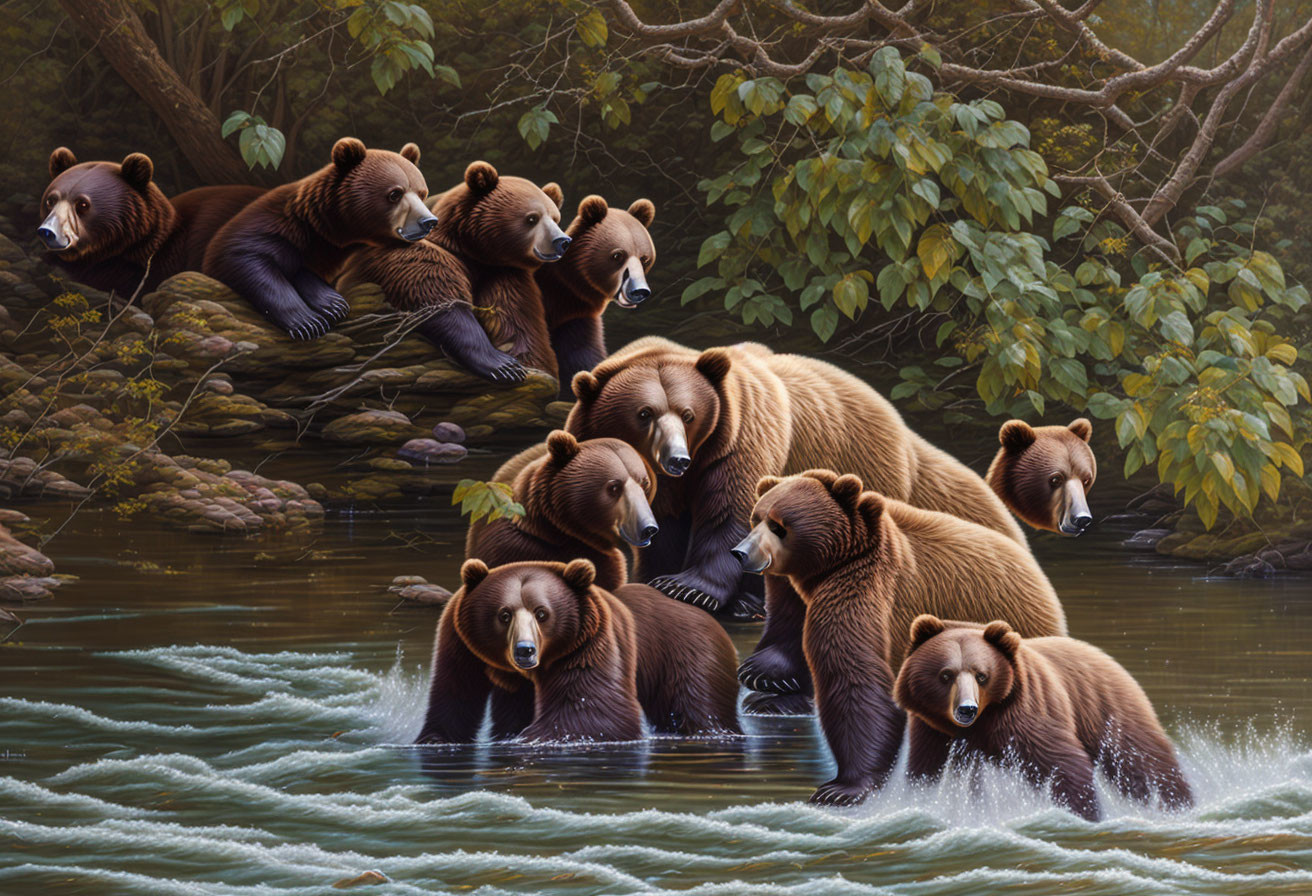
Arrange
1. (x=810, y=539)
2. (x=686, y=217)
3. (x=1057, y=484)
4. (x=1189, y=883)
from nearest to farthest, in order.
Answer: (x=1189, y=883)
(x=810, y=539)
(x=1057, y=484)
(x=686, y=217)

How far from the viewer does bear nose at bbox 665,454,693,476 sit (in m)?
5.94

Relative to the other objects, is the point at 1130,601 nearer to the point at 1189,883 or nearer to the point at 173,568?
the point at 1189,883

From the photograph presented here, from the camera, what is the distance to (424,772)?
5.52 metres

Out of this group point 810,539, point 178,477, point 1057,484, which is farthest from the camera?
point 178,477

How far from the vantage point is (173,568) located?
249 inches

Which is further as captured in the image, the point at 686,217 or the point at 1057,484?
the point at 686,217

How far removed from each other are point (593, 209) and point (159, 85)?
2307 mm

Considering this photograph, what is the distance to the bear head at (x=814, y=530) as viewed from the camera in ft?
17.7

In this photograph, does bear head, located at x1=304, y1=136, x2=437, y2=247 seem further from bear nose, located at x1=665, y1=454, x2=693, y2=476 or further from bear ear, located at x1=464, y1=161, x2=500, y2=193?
bear nose, located at x1=665, y1=454, x2=693, y2=476

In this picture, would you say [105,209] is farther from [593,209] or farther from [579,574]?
[579,574]

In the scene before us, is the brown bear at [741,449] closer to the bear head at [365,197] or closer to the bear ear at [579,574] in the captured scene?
the bear ear at [579,574]

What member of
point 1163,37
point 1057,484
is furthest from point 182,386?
point 1163,37

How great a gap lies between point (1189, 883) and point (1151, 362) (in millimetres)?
2900

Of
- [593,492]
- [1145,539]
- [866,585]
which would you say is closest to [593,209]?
[593,492]
